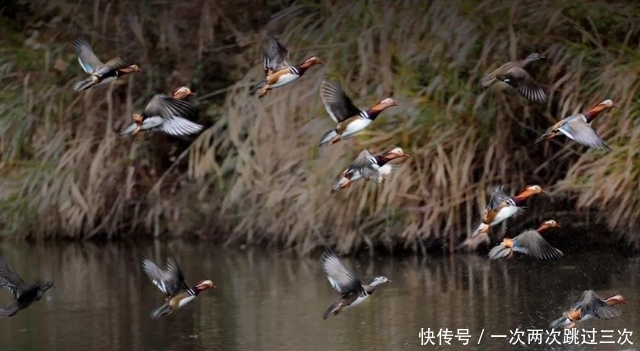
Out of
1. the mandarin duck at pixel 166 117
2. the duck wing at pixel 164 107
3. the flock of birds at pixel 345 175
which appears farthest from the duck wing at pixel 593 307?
the duck wing at pixel 164 107

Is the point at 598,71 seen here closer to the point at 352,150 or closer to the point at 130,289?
the point at 352,150

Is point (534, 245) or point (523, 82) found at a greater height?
point (523, 82)

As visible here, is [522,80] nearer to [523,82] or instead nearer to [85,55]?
[523,82]

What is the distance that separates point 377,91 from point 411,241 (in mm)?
1365

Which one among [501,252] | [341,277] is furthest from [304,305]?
[341,277]

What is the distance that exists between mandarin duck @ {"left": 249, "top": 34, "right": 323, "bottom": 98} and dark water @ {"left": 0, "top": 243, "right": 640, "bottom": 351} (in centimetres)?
134

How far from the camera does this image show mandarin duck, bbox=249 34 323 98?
7.74 m

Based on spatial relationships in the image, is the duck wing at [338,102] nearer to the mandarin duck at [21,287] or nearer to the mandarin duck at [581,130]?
the mandarin duck at [581,130]

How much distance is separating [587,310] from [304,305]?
204 cm

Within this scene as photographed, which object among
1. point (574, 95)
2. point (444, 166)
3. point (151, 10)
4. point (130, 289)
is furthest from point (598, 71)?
point (151, 10)

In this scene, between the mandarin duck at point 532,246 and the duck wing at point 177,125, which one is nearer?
the duck wing at point 177,125

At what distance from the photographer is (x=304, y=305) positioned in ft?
28.9

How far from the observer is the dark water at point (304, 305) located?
25.1 feet

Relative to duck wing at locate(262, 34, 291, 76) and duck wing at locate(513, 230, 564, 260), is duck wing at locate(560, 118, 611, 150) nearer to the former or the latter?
duck wing at locate(513, 230, 564, 260)
